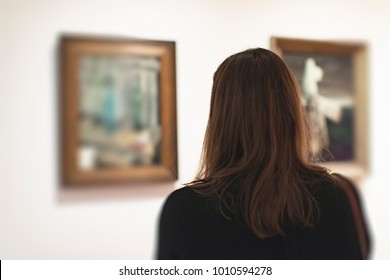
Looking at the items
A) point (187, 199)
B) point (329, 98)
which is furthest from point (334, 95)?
point (187, 199)

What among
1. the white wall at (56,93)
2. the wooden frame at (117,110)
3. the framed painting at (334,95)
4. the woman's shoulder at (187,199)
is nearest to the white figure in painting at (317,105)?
the framed painting at (334,95)

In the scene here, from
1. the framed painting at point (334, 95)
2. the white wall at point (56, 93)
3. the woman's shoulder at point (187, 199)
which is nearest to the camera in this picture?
the woman's shoulder at point (187, 199)

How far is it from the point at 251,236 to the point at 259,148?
0.56 feet

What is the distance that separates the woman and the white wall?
36cm

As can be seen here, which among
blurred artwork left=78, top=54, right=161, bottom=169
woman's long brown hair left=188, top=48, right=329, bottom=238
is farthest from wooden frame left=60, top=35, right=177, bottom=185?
woman's long brown hair left=188, top=48, right=329, bottom=238

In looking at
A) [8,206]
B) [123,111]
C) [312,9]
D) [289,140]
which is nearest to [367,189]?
[312,9]

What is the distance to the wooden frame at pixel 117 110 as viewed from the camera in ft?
4.05

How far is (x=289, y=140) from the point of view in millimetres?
953

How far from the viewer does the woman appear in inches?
36.0

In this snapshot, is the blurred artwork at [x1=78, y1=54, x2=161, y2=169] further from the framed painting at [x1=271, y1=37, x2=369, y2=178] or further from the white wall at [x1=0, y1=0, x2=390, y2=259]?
the framed painting at [x1=271, y1=37, x2=369, y2=178]

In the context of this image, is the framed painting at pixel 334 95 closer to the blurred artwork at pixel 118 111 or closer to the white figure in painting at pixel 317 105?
the white figure in painting at pixel 317 105

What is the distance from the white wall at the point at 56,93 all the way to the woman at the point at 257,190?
0.36 metres

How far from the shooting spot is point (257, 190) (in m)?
0.90

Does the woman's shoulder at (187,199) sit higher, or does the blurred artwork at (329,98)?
the blurred artwork at (329,98)
